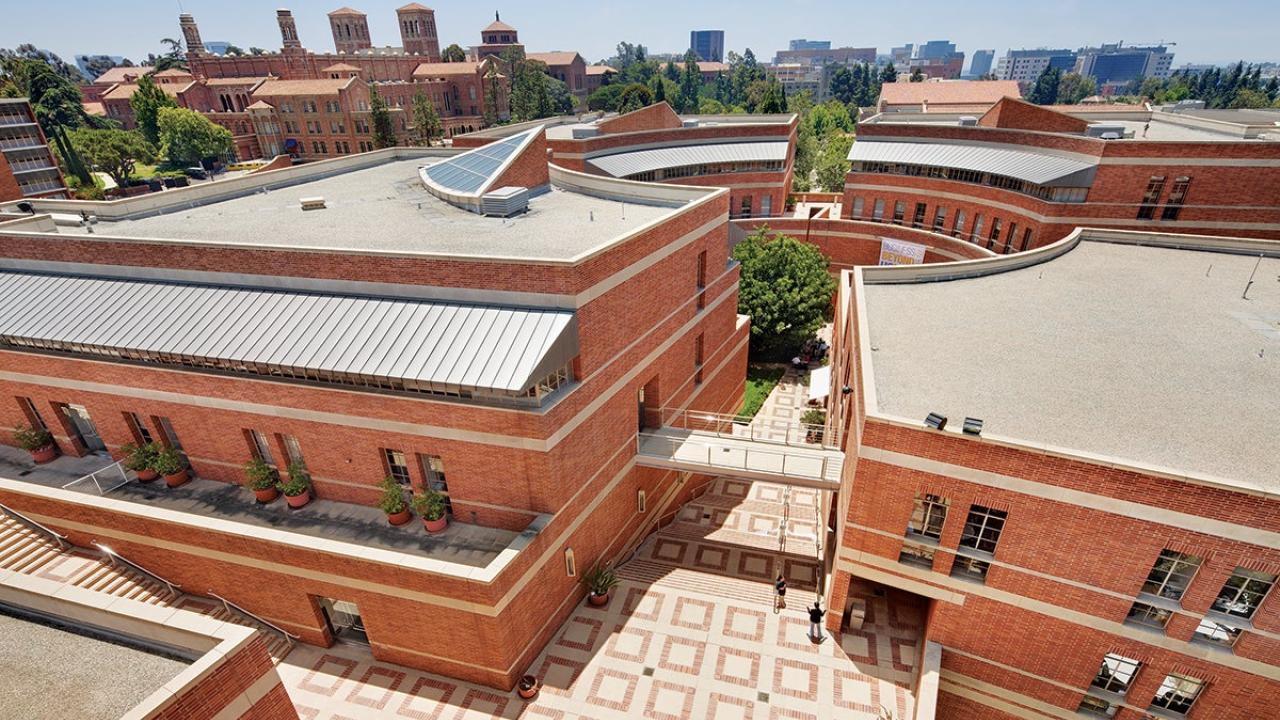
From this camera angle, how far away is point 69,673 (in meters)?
11.1

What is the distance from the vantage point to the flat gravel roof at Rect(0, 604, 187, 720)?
1034 centimetres

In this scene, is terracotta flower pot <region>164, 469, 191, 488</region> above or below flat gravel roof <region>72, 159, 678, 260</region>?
below

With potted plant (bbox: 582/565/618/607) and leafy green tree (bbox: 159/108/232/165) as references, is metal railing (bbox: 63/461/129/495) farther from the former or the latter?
leafy green tree (bbox: 159/108/232/165)

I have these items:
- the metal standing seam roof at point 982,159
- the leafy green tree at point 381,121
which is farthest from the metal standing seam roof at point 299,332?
the leafy green tree at point 381,121

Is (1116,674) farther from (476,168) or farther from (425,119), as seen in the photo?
(425,119)

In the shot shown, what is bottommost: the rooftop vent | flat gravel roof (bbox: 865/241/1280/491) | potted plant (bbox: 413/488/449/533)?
potted plant (bbox: 413/488/449/533)

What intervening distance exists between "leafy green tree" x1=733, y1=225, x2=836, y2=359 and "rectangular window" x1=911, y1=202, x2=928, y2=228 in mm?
11497

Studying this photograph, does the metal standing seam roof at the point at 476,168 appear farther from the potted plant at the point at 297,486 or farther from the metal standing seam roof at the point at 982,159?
the metal standing seam roof at the point at 982,159

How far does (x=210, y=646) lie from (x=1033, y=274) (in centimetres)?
3122

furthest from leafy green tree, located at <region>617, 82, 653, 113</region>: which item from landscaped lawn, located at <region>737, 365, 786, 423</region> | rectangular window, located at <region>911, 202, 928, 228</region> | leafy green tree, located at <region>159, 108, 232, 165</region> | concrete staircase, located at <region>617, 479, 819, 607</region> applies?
concrete staircase, located at <region>617, 479, 819, 607</region>

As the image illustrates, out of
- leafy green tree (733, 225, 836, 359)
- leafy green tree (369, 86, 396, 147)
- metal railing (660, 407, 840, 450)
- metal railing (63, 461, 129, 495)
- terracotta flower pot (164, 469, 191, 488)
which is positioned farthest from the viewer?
leafy green tree (369, 86, 396, 147)

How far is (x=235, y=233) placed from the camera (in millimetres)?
21953

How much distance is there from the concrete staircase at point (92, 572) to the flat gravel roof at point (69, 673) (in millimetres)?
8523

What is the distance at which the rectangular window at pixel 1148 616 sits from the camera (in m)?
15.0
